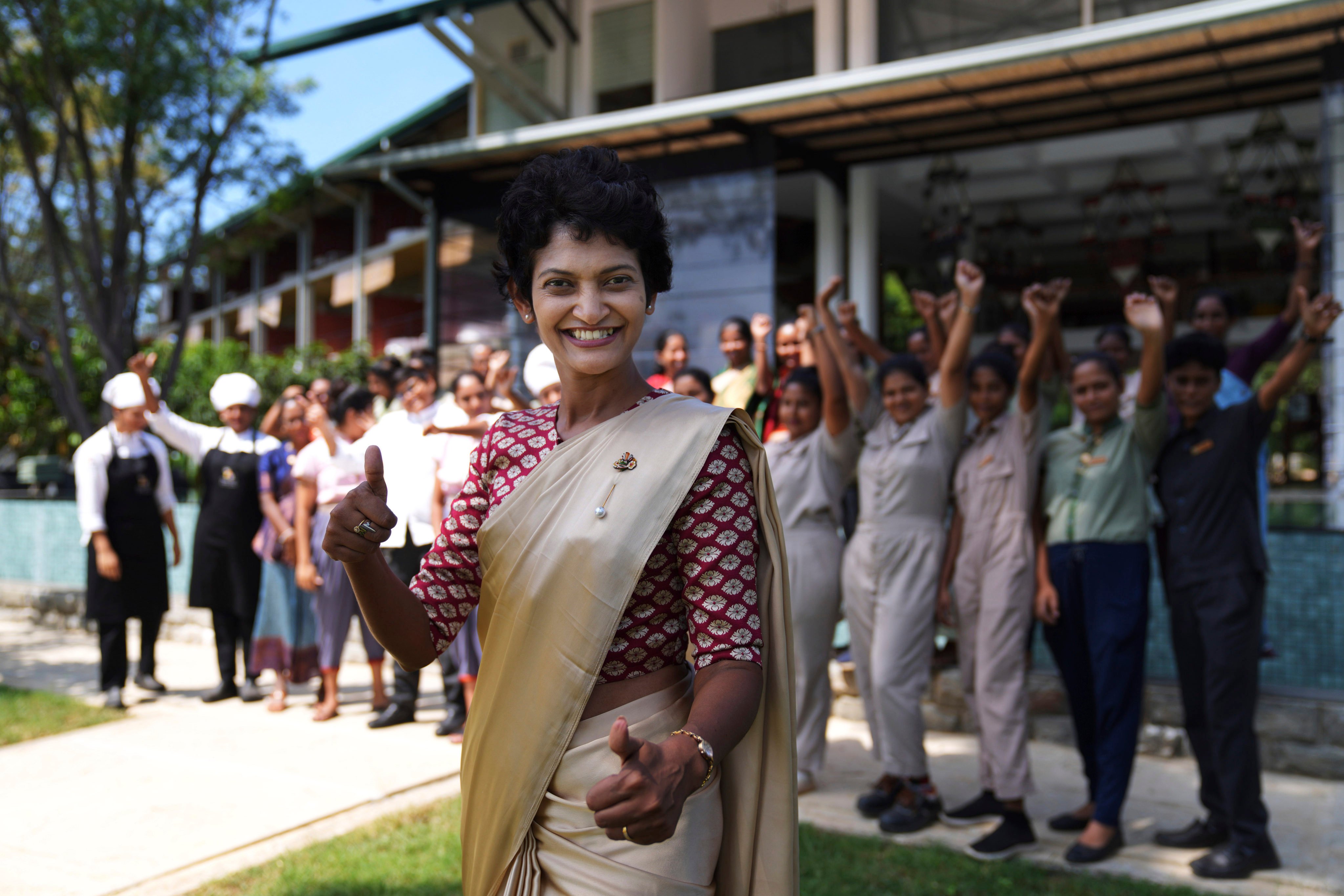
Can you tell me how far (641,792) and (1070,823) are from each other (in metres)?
3.81

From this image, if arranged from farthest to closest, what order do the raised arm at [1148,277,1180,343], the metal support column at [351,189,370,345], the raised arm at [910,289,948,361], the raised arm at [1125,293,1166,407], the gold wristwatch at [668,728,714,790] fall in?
1. the metal support column at [351,189,370,345]
2. the raised arm at [910,289,948,361]
3. the raised arm at [1148,277,1180,343]
4. the raised arm at [1125,293,1166,407]
5. the gold wristwatch at [668,728,714,790]

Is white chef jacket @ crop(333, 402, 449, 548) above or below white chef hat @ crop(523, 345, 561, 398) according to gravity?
below

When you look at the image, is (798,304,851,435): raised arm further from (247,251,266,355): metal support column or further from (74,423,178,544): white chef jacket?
(247,251,266,355): metal support column

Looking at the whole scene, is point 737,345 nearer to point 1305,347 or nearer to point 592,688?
point 1305,347

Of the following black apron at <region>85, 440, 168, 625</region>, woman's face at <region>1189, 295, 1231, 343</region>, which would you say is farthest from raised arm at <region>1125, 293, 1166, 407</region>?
black apron at <region>85, 440, 168, 625</region>

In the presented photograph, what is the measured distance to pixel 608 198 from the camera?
1746 mm

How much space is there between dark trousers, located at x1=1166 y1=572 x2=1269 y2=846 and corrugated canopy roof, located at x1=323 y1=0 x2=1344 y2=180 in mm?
4318

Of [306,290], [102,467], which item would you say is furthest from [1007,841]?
[306,290]

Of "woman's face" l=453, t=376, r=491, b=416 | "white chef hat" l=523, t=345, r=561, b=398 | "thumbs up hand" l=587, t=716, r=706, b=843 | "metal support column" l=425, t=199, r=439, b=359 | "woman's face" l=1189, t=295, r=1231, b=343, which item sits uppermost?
"metal support column" l=425, t=199, r=439, b=359

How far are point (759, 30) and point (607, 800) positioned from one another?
10.4 m

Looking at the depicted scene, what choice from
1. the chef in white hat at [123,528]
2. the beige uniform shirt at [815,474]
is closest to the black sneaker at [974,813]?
the beige uniform shirt at [815,474]

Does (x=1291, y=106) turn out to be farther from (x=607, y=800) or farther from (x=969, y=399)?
(x=607, y=800)

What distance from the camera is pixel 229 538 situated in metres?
6.88

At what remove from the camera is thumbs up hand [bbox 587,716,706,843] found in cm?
132
